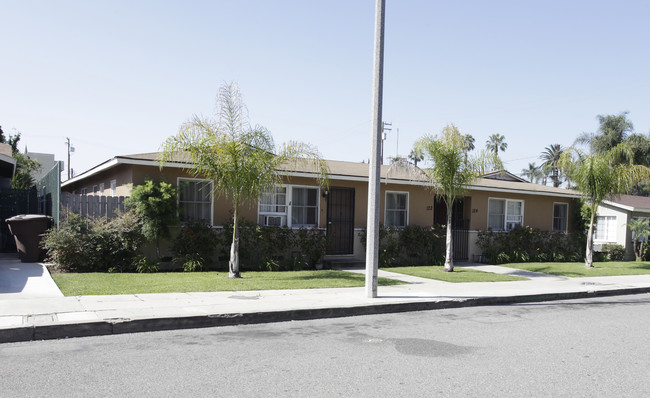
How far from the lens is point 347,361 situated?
19.2 ft

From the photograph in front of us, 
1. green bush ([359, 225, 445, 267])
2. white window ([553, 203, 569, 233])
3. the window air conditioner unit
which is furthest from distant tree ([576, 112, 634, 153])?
the window air conditioner unit

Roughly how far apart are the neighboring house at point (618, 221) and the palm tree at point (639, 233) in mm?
253

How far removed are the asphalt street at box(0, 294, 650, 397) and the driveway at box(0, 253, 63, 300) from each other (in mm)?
2897

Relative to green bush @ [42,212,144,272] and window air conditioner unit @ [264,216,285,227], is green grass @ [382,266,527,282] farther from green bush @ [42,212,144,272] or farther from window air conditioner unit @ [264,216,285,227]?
green bush @ [42,212,144,272]

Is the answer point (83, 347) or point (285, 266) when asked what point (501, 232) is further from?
point (83, 347)

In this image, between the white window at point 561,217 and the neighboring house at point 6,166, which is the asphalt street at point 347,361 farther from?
the white window at point 561,217

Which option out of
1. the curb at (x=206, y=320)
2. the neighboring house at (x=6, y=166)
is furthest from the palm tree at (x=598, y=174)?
the neighboring house at (x=6, y=166)

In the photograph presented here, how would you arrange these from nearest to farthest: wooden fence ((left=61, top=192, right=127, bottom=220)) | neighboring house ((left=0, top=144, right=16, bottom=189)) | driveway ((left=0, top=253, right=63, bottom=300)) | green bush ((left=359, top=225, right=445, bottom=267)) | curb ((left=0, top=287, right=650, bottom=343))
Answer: curb ((left=0, top=287, right=650, bottom=343)) → driveway ((left=0, top=253, right=63, bottom=300)) → wooden fence ((left=61, top=192, right=127, bottom=220)) → neighboring house ((left=0, top=144, right=16, bottom=189)) → green bush ((left=359, top=225, right=445, bottom=267))

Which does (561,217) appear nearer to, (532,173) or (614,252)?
(614,252)

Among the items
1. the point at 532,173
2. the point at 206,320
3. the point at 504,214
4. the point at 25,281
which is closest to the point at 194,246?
the point at 25,281

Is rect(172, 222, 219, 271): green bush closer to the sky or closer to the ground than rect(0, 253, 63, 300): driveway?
closer to the sky

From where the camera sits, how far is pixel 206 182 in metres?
14.6

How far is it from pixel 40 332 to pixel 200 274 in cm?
611

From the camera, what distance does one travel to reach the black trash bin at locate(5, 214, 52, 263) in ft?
42.1
